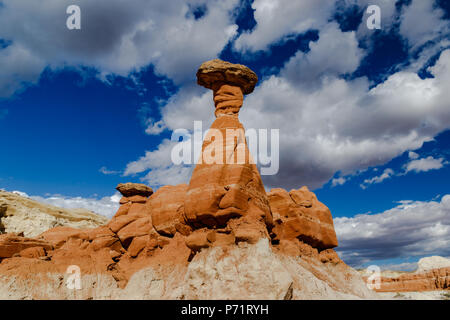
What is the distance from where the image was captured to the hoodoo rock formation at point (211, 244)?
17094 millimetres

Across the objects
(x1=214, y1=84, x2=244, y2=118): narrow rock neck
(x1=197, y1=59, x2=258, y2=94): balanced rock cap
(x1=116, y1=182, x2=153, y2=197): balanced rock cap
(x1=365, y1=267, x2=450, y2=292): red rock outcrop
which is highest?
(x1=197, y1=59, x2=258, y2=94): balanced rock cap

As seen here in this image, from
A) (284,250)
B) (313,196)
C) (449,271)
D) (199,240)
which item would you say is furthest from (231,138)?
(449,271)

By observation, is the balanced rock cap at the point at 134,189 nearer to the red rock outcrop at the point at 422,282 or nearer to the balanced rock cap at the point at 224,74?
the balanced rock cap at the point at 224,74

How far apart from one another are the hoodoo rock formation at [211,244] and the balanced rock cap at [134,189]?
11cm

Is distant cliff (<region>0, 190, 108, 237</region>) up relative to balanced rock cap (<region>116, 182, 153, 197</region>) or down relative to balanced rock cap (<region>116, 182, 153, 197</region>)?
down

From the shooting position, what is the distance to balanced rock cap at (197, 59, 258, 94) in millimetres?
24969

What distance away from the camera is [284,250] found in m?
24.9

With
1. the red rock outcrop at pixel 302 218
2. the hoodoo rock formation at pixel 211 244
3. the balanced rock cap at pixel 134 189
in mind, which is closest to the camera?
the hoodoo rock formation at pixel 211 244

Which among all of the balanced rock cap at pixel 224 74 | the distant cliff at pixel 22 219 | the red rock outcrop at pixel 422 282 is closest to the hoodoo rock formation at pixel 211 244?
the balanced rock cap at pixel 224 74

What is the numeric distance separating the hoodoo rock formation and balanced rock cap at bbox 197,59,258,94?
0.28ft

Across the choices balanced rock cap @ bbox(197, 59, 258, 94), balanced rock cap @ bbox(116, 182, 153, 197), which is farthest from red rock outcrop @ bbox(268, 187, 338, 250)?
balanced rock cap @ bbox(116, 182, 153, 197)

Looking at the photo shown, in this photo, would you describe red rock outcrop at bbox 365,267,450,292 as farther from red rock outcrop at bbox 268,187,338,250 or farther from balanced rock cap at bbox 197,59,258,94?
balanced rock cap at bbox 197,59,258,94
